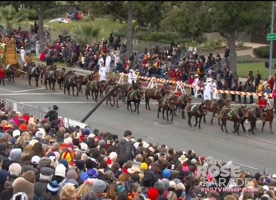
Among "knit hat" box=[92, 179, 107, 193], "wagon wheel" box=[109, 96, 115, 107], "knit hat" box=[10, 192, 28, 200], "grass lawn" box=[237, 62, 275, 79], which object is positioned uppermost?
"grass lawn" box=[237, 62, 275, 79]

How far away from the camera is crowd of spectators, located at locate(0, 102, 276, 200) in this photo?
430 inches

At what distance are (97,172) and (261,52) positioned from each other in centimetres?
3516

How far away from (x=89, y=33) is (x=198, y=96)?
49.7ft

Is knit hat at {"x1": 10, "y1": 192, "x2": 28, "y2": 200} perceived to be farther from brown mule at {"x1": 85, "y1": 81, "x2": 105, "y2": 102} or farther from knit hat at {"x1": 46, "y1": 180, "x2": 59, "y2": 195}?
brown mule at {"x1": 85, "y1": 81, "x2": 105, "y2": 102}

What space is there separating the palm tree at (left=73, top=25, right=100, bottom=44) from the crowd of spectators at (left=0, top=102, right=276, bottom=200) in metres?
29.0

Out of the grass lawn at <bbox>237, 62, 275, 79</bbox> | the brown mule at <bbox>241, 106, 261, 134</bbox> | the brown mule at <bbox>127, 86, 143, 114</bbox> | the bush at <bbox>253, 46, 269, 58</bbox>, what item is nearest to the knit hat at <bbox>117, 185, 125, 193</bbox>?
Answer: the brown mule at <bbox>241, 106, 261, 134</bbox>

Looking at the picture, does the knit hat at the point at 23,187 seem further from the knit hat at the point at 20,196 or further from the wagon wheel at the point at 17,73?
the wagon wheel at the point at 17,73

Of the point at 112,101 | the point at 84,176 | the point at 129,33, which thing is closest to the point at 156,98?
the point at 112,101

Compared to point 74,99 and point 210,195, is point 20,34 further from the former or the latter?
point 210,195

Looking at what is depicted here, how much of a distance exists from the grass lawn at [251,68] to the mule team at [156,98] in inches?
420

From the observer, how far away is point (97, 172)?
12516mm

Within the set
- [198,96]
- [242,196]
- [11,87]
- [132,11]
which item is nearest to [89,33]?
[132,11]

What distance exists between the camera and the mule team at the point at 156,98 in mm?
25875

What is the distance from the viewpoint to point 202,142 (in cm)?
2494
